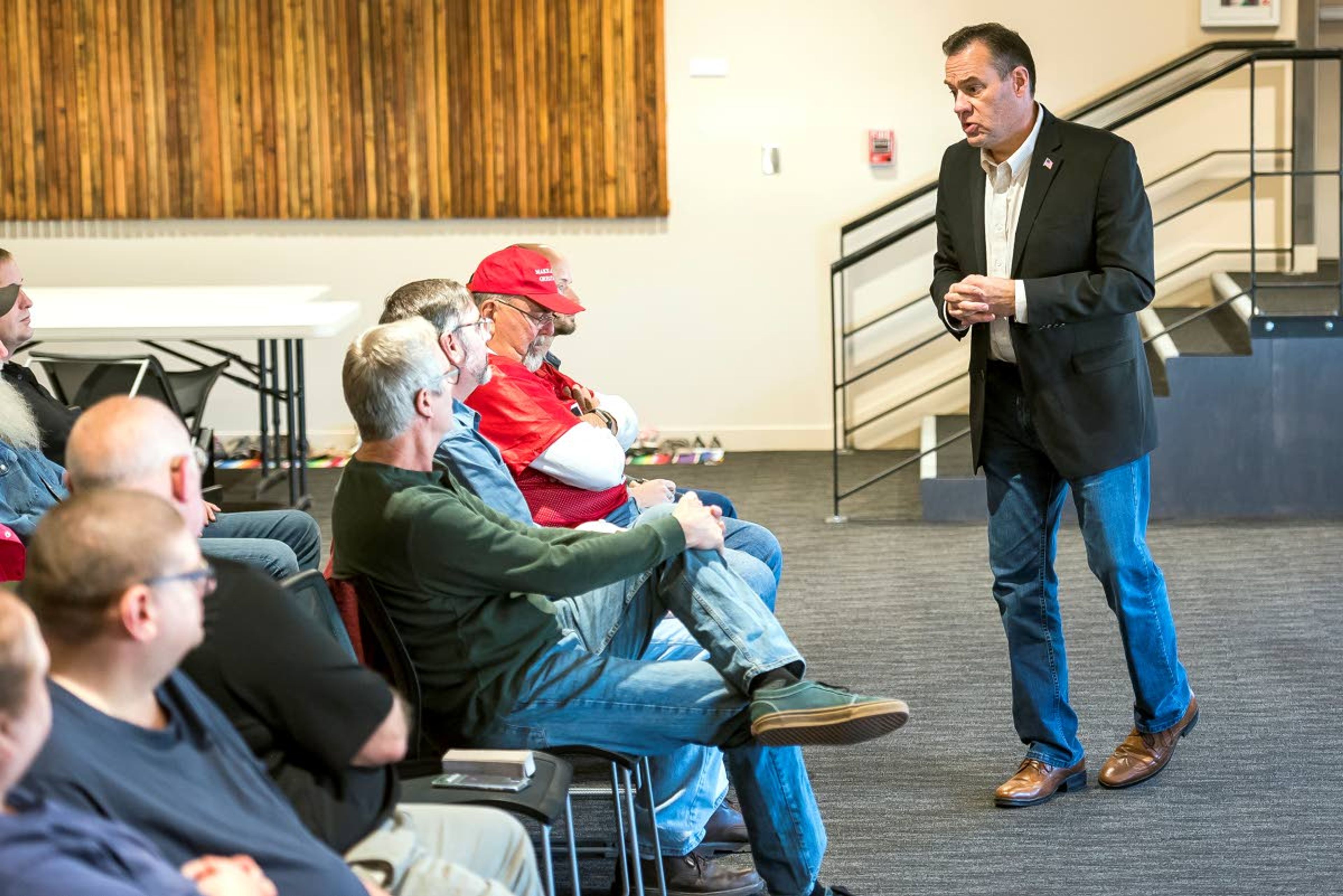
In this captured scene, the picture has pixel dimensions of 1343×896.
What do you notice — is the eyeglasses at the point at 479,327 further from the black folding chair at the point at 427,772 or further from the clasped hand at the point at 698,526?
the black folding chair at the point at 427,772

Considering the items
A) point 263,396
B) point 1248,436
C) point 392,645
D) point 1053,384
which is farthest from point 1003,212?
point 263,396

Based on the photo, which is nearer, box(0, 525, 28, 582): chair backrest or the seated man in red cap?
box(0, 525, 28, 582): chair backrest

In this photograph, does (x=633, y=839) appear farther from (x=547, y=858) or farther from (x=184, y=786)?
(x=184, y=786)

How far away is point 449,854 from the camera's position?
2311 mm

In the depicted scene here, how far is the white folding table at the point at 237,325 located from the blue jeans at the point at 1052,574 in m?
3.41

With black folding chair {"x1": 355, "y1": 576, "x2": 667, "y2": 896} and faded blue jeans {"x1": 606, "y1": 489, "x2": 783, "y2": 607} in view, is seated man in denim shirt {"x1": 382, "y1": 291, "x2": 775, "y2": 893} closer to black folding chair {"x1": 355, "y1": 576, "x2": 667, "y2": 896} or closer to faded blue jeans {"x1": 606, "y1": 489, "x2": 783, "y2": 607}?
black folding chair {"x1": 355, "y1": 576, "x2": 667, "y2": 896}

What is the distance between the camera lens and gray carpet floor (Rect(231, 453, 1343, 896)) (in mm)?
3293

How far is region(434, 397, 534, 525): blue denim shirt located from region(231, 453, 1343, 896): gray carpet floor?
2.53ft

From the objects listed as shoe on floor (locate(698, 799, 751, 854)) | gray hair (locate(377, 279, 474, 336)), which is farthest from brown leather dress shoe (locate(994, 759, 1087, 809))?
gray hair (locate(377, 279, 474, 336))

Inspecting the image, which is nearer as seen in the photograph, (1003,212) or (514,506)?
(514,506)

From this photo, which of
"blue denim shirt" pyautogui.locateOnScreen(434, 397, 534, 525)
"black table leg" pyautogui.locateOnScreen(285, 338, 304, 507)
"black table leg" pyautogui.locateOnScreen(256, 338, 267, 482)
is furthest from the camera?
"black table leg" pyautogui.locateOnScreen(256, 338, 267, 482)

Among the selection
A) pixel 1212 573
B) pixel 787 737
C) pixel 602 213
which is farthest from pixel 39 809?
pixel 602 213

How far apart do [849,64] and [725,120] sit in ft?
2.23

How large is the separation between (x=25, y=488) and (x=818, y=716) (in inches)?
88.9
